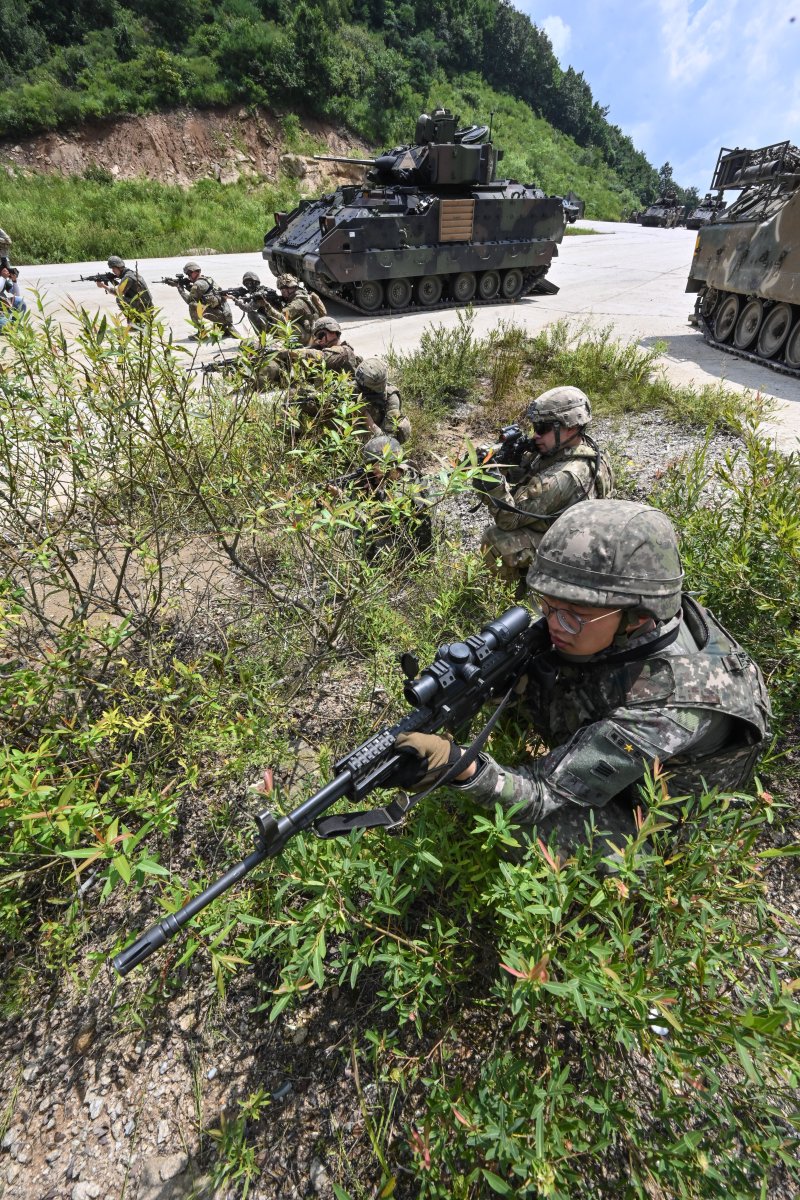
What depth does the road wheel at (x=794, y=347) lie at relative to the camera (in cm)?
779

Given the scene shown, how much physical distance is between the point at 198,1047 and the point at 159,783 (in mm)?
941

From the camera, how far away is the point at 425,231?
1102 cm

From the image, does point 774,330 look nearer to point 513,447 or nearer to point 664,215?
point 513,447

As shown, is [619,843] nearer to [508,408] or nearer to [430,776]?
Answer: [430,776]

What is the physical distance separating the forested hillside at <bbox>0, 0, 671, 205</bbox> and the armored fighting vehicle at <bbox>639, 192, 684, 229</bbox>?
22.4 feet

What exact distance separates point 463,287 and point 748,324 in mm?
5844

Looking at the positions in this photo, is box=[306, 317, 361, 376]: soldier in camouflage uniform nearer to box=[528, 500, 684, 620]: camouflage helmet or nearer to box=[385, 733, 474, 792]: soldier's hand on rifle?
box=[528, 500, 684, 620]: camouflage helmet

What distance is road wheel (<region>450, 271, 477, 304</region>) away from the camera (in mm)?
12219

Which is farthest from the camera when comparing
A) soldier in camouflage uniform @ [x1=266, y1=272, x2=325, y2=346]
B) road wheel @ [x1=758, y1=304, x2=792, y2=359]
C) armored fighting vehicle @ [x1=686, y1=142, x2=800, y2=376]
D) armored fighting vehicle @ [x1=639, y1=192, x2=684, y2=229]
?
armored fighting vehicle @ [x1=639, y1=192, x2=684, y2=229]

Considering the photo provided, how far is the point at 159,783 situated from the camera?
8.06 feet

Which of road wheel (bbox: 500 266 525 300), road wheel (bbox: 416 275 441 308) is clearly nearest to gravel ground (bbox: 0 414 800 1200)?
road wheel (bbox: 416 275 441 308)

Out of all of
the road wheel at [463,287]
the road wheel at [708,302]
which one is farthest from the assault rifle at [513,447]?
the road wheel at [463,287]

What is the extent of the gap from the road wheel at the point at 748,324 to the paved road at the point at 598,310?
1.10 feet

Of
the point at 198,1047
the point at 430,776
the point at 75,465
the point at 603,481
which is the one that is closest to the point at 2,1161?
the point at 198,1047
